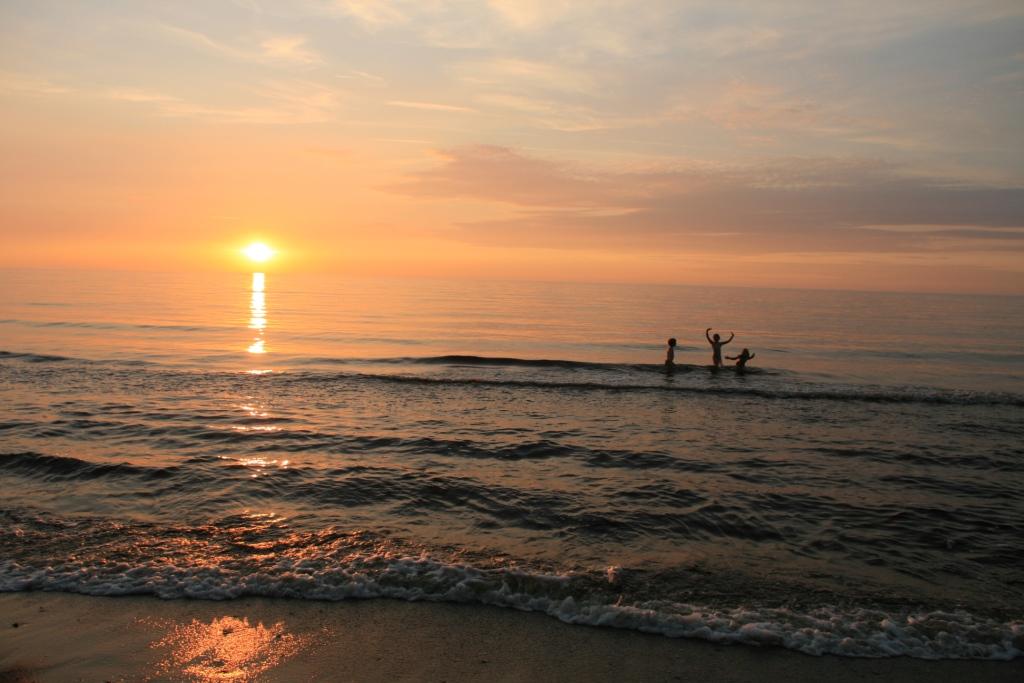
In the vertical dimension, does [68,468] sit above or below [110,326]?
below

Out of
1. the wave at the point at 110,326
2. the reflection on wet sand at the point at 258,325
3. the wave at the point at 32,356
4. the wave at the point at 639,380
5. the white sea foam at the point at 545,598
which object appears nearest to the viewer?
the white sea foam at the point at 545,598

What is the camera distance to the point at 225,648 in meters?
6.19

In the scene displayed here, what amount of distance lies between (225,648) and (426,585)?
229 centimetres

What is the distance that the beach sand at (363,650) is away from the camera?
5.82 m

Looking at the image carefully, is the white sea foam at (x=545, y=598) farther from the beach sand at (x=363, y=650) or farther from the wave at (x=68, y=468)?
the wave at (x=68, y=468)

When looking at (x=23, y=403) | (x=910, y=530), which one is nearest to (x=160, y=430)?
(x=23, y=403)

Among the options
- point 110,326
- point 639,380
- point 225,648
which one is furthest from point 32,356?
point 225,648

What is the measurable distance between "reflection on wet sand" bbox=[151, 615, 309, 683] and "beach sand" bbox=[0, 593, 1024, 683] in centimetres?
1

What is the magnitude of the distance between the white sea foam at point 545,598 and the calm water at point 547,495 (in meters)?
0.03

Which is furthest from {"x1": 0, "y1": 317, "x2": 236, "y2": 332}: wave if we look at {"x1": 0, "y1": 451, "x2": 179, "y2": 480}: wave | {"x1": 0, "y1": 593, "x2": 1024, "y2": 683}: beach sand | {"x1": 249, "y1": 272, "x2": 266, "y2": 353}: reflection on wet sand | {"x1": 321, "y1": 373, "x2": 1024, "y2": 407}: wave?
{"x1": 0, "y1": 593, "x2": 1024, "y2": 683}: beach sand

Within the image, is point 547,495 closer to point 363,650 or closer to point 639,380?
point 363,650

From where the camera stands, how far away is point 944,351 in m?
40.6

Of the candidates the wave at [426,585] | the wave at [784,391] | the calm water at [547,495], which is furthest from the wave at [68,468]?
the wave at [784,391]

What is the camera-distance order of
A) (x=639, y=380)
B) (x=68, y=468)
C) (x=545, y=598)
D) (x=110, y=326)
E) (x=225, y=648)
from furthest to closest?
(x=110, y=326) < (x=639, y=380) < (x=68, y=468) < (x=545, y=598) < (x=225, y=648)
